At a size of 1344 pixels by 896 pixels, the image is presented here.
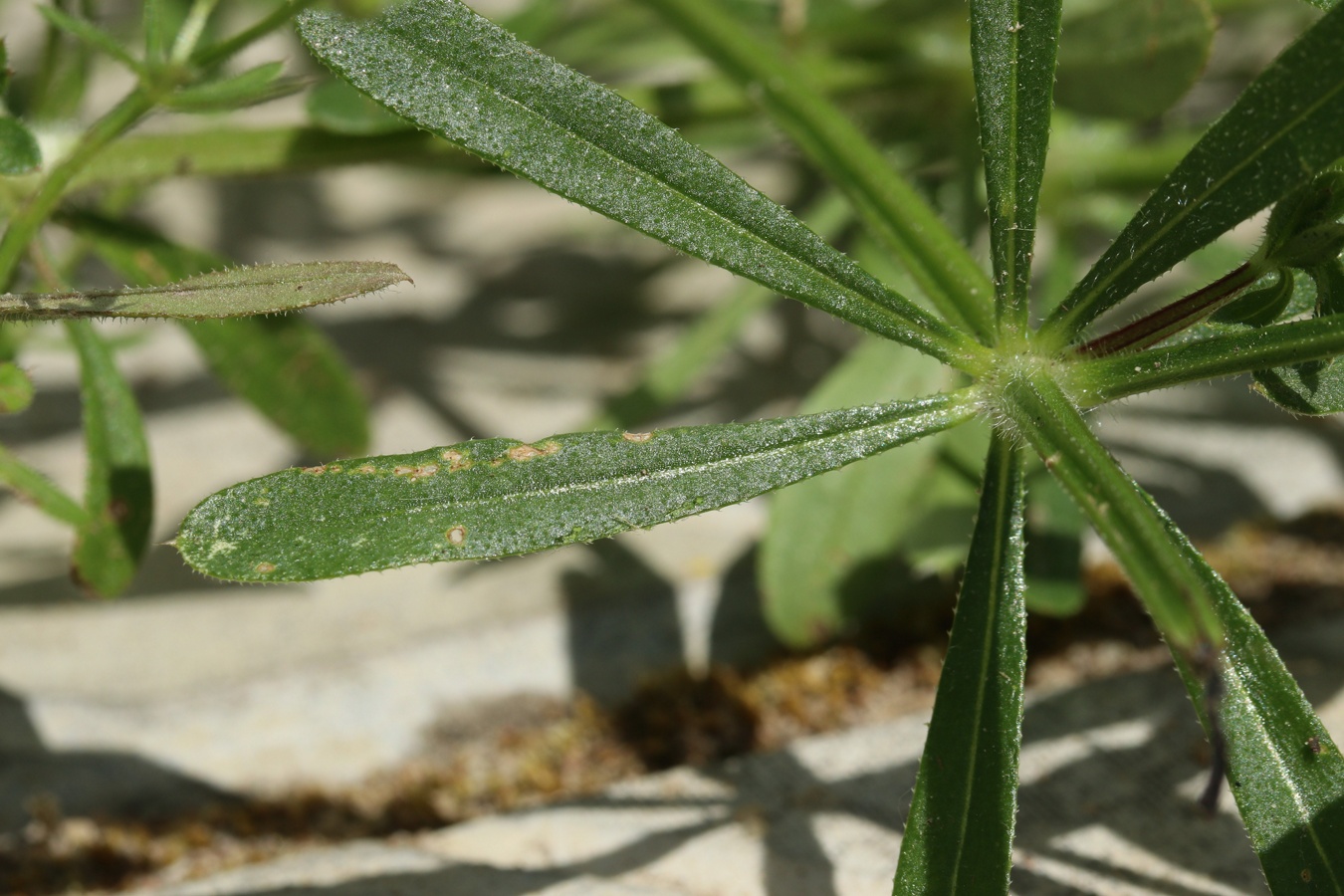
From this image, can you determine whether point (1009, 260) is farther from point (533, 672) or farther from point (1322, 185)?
point (533, 672)

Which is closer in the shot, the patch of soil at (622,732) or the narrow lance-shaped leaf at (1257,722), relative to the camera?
the narrow lance-shaped leaf at (1257,722)

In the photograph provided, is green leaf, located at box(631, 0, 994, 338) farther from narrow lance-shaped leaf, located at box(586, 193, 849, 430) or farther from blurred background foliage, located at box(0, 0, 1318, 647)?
narrow lance-shaped leaf, located at box(586, 193, 849, 430)

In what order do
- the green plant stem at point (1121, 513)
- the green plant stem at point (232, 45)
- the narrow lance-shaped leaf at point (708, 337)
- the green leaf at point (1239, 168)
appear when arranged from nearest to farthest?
the green plant stem at point (1121, 513) < the green leaf at point (1239, 168) < the green plant stem at point (232, 45) < the narrow lance-shaped leaf at point (708, 337)

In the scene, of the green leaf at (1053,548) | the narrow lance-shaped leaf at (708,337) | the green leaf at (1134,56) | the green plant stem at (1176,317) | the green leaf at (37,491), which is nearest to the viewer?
the green plant stem at (1176,317)

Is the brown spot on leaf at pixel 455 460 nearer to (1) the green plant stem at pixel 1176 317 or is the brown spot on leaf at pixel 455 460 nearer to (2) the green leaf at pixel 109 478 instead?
(1) the green plant stem at pixel 1176 317

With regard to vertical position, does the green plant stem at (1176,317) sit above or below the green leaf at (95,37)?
below

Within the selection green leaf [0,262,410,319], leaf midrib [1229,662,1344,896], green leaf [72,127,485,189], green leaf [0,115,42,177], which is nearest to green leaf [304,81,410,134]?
green leaf [72,127,485,189]

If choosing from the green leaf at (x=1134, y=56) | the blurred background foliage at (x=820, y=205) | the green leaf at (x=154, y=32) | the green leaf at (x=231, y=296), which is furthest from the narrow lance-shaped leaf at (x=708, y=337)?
the green leaf at (x=231, y=296)
